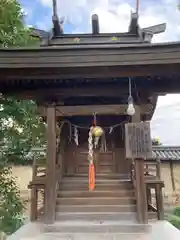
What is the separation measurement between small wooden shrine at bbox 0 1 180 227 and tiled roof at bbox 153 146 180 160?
10.2 m

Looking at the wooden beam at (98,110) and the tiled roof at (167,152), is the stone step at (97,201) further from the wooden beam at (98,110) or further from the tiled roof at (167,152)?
the tiled roof at (167,152)

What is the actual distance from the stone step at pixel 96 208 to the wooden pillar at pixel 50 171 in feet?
1.39

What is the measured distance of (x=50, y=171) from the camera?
203 inches

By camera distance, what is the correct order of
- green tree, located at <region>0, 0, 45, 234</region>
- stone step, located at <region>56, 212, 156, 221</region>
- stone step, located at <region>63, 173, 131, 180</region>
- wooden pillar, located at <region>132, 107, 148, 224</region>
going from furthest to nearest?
1. stone step, located at <region>63, 173, 131, 180</region>
2. green tree, located at <region>0, 0, 45, 234</region>
3. stone step, located at <region>56, 212, 156, 221</region>
4. wooden pillar, located at <region>132, 107, 148, 224</region>

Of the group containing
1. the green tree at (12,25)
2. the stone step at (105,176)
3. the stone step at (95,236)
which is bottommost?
the stone step at (95,236)

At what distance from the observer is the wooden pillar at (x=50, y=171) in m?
5.03

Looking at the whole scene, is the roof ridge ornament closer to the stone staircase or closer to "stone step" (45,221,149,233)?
the stone staircase

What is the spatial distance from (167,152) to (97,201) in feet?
41.1

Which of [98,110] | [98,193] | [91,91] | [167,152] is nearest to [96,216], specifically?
[98,193]

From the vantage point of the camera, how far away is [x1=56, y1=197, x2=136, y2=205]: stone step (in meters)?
5.50

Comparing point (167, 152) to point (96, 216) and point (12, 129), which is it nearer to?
point (96, 216)

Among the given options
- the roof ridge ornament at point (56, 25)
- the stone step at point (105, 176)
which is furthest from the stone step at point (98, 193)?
the roof ridge ornament at point (56, 25)

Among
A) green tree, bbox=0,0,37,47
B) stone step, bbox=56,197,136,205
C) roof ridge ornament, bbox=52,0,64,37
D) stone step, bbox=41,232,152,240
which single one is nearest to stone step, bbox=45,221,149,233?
stone step, bbox=41,232,152,240

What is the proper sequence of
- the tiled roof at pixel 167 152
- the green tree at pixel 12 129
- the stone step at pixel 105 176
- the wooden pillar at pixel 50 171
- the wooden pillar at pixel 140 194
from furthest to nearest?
the tiled roof at pixel 167 152
the stone step at pixel 105 176
the green tree at pixel 12 129
the wooden pillar at pixel 50 171
the wooden pillar at pixel 140 194
